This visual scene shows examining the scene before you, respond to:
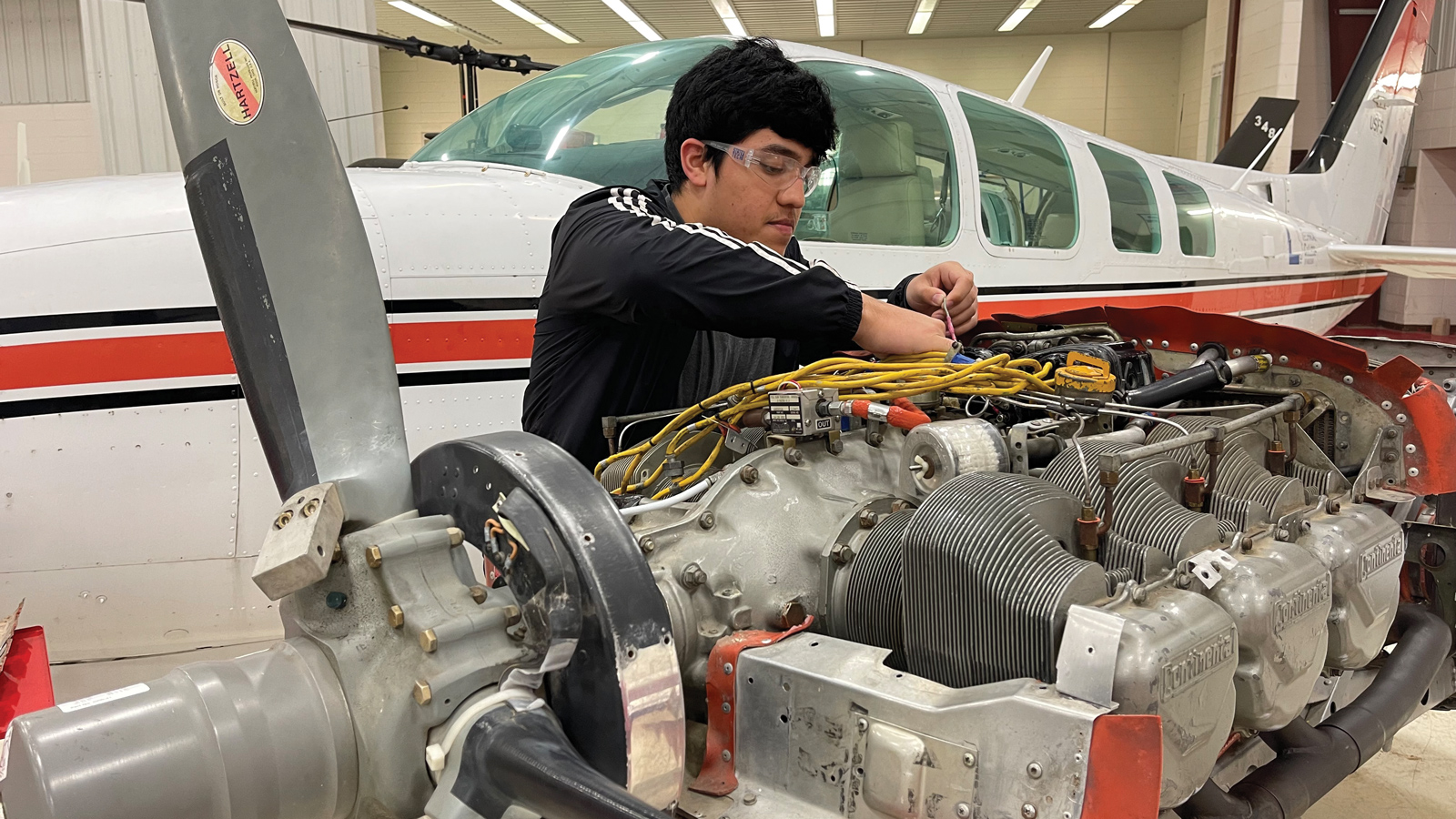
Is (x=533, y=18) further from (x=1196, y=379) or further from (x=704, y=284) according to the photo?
(x=704, y=284)

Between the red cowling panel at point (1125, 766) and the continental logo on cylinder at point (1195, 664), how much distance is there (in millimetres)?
115

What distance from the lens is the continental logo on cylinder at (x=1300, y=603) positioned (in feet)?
4.81

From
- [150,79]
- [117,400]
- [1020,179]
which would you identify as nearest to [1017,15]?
[150,79]

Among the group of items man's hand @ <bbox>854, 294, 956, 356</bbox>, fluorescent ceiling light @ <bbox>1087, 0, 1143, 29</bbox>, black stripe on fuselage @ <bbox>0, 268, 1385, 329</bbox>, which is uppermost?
fluorescent ceiling light @ <bbox>1087, 0, 1143, 29</bbox>

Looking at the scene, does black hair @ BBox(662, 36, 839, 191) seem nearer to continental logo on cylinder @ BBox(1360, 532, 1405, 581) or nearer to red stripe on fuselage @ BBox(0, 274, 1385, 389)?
red stripe on fuselage @ BBox(0, 274, 1385, 389)

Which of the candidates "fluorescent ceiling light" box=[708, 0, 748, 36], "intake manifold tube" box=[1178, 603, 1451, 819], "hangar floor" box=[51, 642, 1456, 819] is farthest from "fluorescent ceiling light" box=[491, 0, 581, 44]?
"intake manifold tube" box=[1178, 603, 1451, 819]

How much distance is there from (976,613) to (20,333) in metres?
2.54

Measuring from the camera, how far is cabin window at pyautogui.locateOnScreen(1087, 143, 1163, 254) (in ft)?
15.7

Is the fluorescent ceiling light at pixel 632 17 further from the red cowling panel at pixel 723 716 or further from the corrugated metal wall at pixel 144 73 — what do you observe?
the red cowling panel at pixel 723 716

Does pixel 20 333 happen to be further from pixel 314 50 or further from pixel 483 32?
pixel 483 32

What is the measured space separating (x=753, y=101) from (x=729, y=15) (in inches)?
607

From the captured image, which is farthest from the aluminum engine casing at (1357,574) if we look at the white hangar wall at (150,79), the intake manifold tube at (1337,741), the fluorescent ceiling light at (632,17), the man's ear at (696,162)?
the fluorescent ceiling light at (632,17)

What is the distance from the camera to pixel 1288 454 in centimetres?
217

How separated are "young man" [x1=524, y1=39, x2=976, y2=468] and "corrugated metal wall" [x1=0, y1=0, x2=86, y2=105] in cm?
1142
